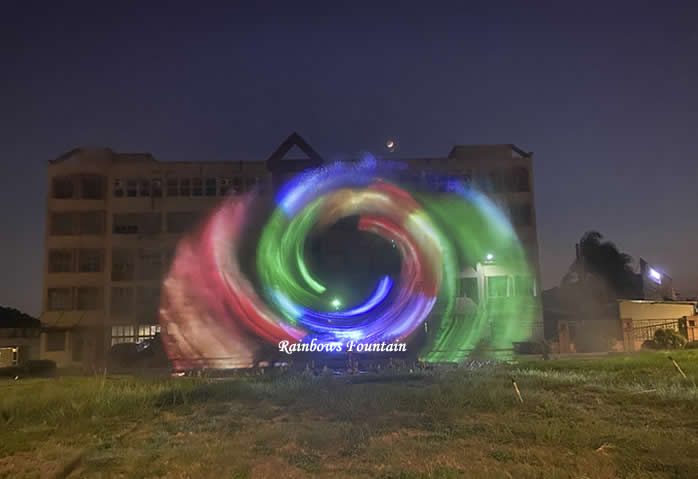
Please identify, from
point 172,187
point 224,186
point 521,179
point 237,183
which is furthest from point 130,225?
point 521,179

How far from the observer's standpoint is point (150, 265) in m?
59.5

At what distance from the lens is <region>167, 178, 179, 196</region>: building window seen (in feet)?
202

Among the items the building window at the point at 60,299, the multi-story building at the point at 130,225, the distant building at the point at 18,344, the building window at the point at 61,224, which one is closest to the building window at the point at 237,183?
the multi-story building at the point at 130,225

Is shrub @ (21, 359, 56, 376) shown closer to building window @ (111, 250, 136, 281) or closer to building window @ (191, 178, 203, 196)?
building window @ (111, 250, 136, 281)

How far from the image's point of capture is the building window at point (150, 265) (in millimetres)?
59141

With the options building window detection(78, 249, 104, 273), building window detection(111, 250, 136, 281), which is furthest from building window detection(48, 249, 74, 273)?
building window detection(111, 250, 136, 281)

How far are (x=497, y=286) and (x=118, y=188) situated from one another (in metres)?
39.6

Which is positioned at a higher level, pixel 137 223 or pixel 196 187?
pixel 196 187

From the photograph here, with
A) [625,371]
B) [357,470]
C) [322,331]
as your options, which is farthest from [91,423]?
[625,371]

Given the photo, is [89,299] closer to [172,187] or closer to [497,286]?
[172,187]

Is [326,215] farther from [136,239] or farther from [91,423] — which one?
[136,239]

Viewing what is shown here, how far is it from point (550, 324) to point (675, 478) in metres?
50.7

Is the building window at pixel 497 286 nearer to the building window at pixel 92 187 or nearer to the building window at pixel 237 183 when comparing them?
the building window at pixel 237 183

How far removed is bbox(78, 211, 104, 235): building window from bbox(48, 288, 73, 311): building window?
628 cm
